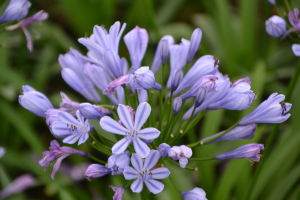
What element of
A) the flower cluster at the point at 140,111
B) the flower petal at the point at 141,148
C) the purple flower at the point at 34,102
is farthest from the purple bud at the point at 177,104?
the purple flower at the point at 34,102

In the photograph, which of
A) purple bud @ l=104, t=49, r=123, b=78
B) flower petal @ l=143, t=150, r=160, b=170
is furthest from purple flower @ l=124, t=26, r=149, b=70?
flower petal @ l=143, t=150, r=160, b=170

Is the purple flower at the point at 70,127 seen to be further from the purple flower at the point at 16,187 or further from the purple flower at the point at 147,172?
the purple flower at the point at 16,187

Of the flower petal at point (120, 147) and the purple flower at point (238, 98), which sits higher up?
the purple flower at point (238, 98)

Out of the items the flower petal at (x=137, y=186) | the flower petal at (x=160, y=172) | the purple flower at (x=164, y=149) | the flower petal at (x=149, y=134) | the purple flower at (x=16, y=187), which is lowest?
the purple flower at (x=16, y=187)

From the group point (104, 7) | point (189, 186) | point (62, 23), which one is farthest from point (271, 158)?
point (62, 23)

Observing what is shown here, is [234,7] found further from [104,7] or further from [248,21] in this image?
[104,7]

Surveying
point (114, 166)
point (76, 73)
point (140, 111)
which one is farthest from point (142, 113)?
point (76, 73)

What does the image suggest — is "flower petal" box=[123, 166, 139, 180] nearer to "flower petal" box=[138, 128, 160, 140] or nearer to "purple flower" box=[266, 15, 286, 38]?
"flower petal" box=[138, 128, 160, 140]
